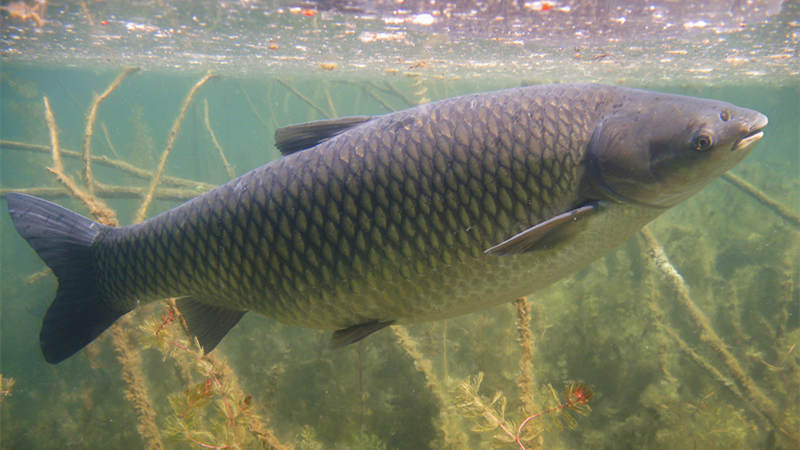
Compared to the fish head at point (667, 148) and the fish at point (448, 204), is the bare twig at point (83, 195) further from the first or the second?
the fish head at point (667, 148)

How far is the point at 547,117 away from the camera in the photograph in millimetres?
1971

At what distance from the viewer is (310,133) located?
2.40 m

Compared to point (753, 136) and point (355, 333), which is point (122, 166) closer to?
point (355, 333)

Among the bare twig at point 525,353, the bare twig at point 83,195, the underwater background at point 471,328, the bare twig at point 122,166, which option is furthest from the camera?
the bare twig at point 122,166

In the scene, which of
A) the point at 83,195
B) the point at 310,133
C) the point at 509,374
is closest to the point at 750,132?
the point at 310,133

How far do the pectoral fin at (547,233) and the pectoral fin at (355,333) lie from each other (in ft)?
2.37

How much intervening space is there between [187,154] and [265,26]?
34.5m

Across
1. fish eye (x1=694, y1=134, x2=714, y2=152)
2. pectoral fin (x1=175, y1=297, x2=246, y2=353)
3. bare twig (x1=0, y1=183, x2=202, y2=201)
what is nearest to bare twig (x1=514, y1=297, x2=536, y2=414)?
fish eye (x1=694, y1=134, x2=714, y2=152)

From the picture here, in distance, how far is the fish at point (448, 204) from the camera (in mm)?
1847

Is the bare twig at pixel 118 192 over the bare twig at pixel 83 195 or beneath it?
beneath

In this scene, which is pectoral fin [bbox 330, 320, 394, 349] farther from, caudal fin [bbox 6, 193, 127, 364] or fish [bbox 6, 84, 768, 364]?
caudal fin [bbox 6, 193, 127, 364]

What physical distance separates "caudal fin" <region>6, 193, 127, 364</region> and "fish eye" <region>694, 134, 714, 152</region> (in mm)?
3256

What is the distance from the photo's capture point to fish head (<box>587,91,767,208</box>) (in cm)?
180

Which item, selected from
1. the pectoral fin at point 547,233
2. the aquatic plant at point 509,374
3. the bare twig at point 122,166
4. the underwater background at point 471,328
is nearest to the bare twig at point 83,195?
the aquatic plant at point 509,374
